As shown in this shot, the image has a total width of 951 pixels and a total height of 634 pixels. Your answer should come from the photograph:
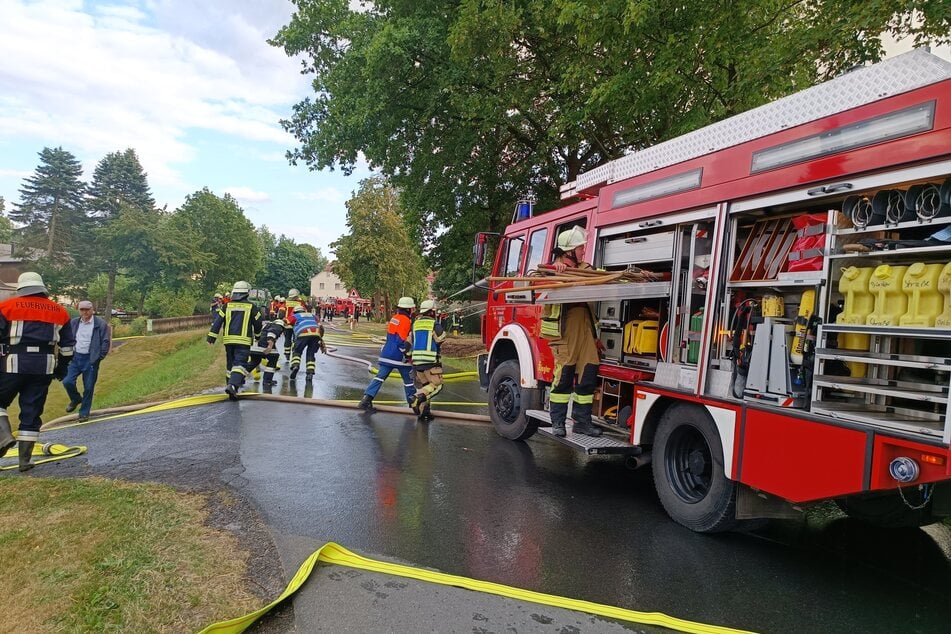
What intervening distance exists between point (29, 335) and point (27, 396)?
0.58 m

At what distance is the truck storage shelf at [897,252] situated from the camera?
275 centimetres

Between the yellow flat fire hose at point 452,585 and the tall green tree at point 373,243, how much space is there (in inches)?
1316

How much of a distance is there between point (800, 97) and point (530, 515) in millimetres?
3443

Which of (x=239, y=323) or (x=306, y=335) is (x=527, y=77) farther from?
(x=239, y=323)

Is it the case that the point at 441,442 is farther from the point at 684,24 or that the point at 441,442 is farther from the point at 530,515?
the point at 684,24

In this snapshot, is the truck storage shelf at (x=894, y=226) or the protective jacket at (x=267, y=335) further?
the protective jacket at (x=267, y=335)

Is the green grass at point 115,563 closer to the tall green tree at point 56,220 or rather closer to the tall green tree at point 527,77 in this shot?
the tall green tree at point 527,77

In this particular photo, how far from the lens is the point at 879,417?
297 cm

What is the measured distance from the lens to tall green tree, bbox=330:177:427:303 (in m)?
36.5

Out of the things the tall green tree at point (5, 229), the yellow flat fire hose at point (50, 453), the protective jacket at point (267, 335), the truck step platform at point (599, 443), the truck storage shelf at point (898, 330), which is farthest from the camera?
the tall green tree at point (5, 229)

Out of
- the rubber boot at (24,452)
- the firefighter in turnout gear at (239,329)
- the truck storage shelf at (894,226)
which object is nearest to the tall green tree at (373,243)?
the firefighter in turnout gear at (239,329)

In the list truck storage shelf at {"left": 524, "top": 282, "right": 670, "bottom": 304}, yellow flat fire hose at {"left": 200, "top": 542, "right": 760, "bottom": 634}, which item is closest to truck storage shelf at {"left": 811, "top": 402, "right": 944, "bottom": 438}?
yellow flat fire hose at {"left": 200, "top": 542, "right": 760, "bottom": 634}

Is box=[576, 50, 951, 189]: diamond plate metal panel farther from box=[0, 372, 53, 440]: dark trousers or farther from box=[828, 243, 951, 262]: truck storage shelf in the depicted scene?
box=[0, 372, 53, 440]: dark trousers

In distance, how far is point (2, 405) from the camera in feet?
17.0
